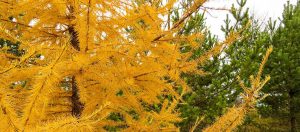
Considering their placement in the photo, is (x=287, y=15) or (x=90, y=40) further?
(x=287, y=15)

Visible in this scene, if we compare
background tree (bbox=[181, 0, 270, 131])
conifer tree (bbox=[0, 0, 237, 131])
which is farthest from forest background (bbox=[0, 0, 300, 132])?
conifer tree (bbox=[0, 0, 237, 131])

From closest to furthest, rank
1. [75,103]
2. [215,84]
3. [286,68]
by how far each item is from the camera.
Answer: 1. [75,103]
2. [215,84]
3. [286,68]

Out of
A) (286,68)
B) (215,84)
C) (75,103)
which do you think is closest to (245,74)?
(215,84)

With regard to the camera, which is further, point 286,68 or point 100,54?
point 286,68

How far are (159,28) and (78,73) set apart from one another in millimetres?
871

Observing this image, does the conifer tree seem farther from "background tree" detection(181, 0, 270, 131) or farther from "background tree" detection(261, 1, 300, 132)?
"background tree" detection(261, 1, 300, 132)

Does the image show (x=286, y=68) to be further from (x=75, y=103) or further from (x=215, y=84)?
(x=75, y=103)

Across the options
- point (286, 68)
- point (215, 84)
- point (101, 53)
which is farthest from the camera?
point (286, 68)

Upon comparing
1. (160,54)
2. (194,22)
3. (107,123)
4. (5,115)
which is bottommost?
(107,123)

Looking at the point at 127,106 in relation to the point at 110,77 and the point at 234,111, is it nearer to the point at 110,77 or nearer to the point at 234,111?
the point at 110,77

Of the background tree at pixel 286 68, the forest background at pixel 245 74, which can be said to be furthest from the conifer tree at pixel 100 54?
the background tree at pixel 286 68

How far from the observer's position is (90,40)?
3.34 meters

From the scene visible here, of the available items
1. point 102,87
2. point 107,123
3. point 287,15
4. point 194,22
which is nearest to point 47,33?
point 102,87

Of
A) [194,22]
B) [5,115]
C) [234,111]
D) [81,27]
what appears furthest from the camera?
[194,22]
